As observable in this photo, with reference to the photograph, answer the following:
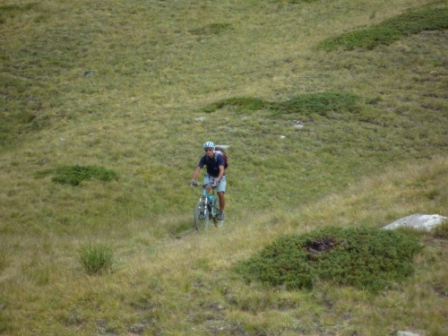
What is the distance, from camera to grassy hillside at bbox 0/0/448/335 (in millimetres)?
7668

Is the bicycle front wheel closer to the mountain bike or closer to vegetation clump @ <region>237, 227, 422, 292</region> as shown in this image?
the mountain bike

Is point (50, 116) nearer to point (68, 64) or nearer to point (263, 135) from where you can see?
point (68, 64)

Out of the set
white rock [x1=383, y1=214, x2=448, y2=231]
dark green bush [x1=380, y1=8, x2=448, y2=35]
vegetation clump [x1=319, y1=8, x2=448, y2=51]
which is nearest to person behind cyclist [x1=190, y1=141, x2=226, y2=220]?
white rock [x1=383, y1=214, x2=448, y2=231]

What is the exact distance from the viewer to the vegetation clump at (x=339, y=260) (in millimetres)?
7734

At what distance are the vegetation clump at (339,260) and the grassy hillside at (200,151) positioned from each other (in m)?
0.23

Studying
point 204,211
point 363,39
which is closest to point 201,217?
point 204,211

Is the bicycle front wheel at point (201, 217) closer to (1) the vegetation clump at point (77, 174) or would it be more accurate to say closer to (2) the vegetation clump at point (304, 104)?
(1) the vegetation clump at point (77, 174)

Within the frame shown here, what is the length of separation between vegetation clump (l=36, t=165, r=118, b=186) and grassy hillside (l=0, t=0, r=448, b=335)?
0.43 ft

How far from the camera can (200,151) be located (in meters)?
21.5

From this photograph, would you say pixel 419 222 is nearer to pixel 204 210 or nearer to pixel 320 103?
pixel 204 210

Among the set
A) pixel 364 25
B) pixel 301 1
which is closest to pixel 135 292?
pixel 364 25

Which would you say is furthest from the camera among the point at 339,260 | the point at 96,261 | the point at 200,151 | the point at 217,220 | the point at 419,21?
the point at 419,21

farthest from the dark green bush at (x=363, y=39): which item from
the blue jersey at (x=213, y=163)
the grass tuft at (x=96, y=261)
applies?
the grass tuft at (x=96, y=261)

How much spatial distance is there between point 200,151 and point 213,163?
684 centimetres
